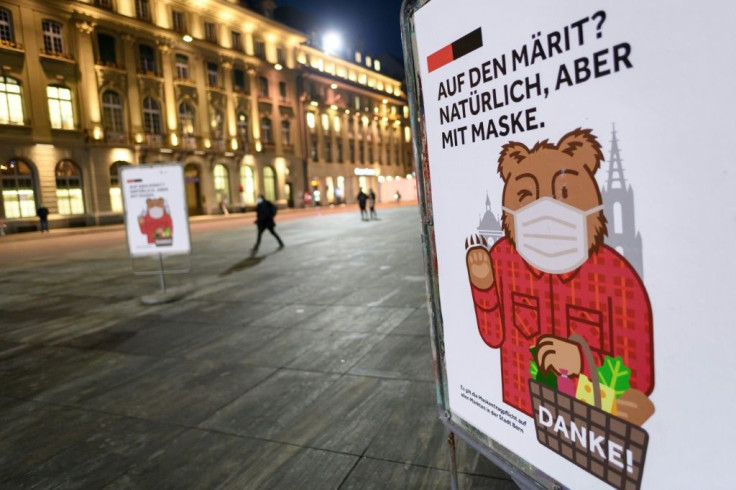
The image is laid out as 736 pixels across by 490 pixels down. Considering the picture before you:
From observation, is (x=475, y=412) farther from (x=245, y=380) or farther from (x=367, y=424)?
(x=245, y=380)

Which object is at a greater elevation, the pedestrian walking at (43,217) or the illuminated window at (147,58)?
the illuminated window at (147,58)

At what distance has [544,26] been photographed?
126 cm

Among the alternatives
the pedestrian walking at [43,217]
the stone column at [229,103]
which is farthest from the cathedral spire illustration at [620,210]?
the stone column at [229,103]

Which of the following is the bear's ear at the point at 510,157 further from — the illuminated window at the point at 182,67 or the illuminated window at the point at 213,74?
the illuminated window at the point at 213,74

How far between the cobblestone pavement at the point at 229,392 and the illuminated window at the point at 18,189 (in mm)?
25994

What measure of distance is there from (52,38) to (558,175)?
3829cm

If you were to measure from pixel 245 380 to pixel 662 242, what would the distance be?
3.56 metres

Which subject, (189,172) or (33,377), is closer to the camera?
(33,377)

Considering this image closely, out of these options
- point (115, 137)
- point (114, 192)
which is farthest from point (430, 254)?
point (115, 137)

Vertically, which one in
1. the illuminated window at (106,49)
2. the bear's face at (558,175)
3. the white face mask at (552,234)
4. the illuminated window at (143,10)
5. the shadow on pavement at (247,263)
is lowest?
the shadow on pavement at (247,263)

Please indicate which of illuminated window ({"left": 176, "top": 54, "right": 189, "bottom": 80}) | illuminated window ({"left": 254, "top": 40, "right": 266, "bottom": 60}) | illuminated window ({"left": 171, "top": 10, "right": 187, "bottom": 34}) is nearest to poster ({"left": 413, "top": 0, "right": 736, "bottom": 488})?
illuminated window ({"left": 176, "top": 54, "right": 189, "bottom": 80})

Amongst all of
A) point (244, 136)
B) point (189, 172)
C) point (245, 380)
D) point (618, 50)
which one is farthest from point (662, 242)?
point (244, 136)

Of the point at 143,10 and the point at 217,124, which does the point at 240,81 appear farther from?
the point at 143,10

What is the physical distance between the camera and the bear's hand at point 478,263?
1615 millimetres
